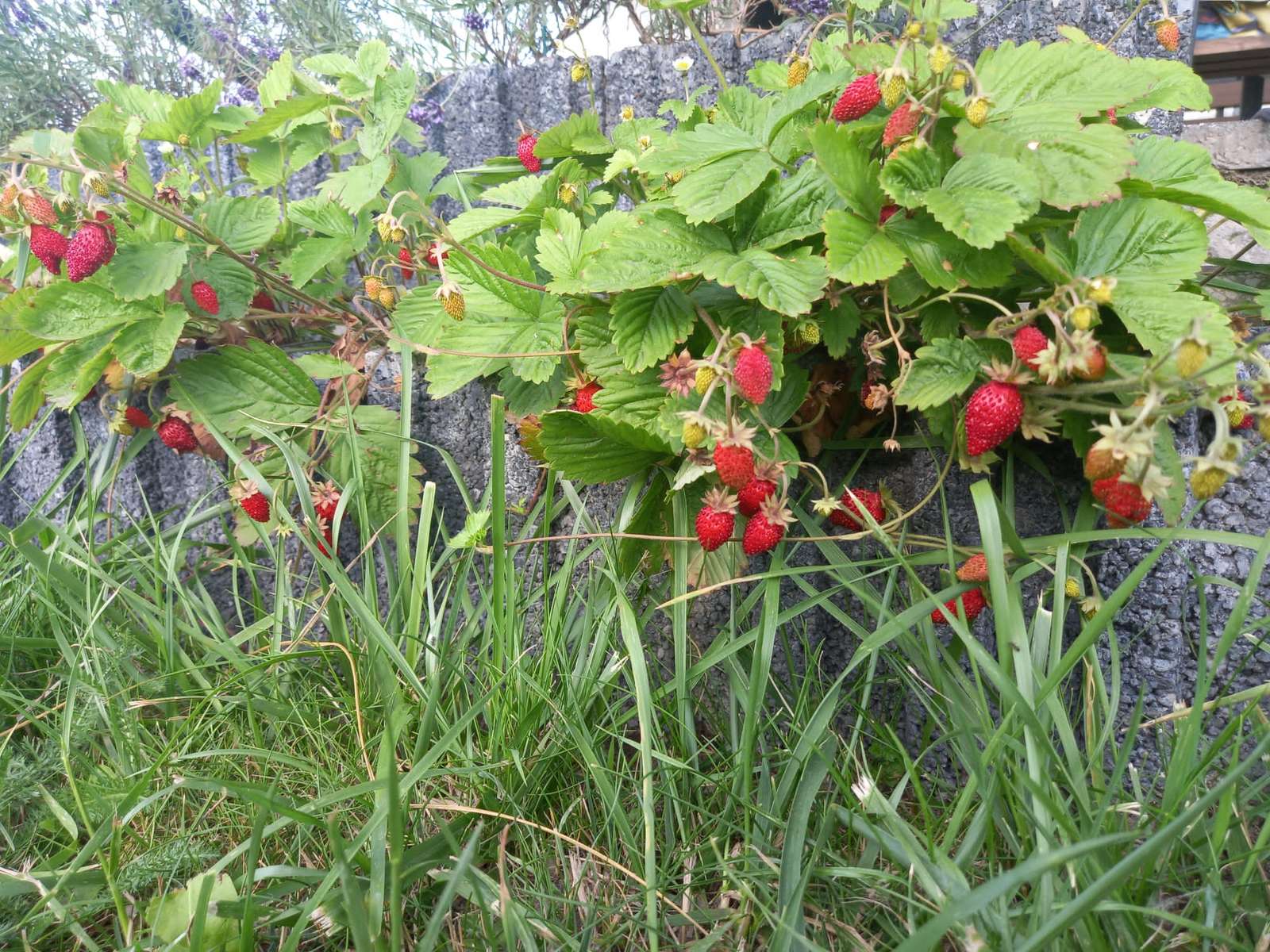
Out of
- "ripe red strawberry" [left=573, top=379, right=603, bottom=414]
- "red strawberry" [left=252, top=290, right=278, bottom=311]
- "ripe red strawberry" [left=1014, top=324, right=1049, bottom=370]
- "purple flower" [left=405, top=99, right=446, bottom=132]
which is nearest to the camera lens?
"ripe red strawberry" [left=1014, top=324, right=1049, bottom=370]

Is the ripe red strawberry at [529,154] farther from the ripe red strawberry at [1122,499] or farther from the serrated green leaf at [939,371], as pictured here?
the ripe red strawberry at [1122,499]

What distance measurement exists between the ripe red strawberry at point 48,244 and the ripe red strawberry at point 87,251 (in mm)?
24

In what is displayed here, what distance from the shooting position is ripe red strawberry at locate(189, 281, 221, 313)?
4.66ft

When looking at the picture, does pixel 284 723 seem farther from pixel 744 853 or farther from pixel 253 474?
pixel 744 853

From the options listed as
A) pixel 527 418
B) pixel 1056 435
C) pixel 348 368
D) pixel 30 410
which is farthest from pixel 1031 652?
pixel 30 410

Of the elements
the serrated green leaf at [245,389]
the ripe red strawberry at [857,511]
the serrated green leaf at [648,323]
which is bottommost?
the ripe red strawberry at [857,511]

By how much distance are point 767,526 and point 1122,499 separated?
349 mm

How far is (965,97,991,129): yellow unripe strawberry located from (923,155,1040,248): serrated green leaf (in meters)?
0.05

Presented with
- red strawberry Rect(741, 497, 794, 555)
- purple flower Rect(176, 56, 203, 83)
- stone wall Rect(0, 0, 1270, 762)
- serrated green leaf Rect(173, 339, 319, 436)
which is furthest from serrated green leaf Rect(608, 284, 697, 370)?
purple flower Rect(176, 56, 203, 83)

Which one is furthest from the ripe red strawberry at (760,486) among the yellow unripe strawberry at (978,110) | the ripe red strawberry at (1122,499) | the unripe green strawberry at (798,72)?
Answer: the unripe green strawberry at (798,72)

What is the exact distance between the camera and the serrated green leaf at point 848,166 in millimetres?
934

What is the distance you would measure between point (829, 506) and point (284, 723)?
2.49 ft

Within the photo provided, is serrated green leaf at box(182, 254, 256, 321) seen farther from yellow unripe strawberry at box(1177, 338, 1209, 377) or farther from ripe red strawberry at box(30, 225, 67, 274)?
yellow unripe strawberry at box(1177, 338, 1209, 377)

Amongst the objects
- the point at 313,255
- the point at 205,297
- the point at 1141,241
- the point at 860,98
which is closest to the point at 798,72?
the point at 860,98
